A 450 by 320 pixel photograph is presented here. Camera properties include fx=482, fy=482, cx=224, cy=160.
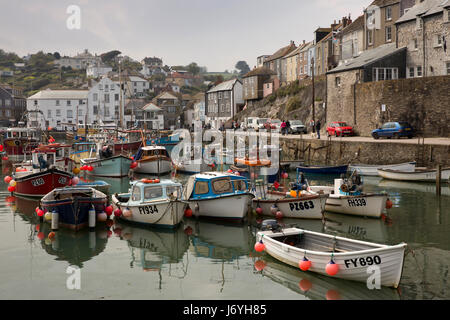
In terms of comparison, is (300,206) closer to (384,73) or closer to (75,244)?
(75,244)

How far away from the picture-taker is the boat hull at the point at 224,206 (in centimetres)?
1861

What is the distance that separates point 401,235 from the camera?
17.0 metres

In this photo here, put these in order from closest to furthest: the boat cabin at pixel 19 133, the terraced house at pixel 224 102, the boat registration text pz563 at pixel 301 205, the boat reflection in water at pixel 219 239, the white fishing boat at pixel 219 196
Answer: the boat reflection in water at pixel 219 239 → the white fishing boat at pixel 219 196 → the boat registration text pz563 at pixel 301 205 → the boat cabin at pixel 19 133 → the terraced house at pixel 224 102

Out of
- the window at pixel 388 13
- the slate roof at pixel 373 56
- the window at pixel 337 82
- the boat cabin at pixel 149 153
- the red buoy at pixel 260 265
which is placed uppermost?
the window at pixel 388 13

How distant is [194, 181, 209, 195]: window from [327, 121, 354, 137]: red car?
942 inches

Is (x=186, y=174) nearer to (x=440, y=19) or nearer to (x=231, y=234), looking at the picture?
(x=231, y=234)

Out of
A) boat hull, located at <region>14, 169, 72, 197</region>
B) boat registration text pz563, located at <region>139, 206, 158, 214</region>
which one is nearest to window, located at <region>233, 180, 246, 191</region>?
boat registration text pz563, located at <region>139, 206, 158, 214</region>

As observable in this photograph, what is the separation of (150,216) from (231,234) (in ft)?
10.2

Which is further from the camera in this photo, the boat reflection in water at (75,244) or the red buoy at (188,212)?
the red buoy at (188,212)

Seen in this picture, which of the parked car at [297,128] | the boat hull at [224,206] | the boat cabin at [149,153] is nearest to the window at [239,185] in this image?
the boat hull at [224,206]

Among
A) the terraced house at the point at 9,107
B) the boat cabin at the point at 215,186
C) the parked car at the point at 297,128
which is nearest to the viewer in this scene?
the boat cabin at the point at 215,186

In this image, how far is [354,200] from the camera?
774 inches

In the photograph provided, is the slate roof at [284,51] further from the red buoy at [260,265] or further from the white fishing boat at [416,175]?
the red buoy at [260,265]

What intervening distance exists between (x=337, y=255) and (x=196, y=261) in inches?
182
